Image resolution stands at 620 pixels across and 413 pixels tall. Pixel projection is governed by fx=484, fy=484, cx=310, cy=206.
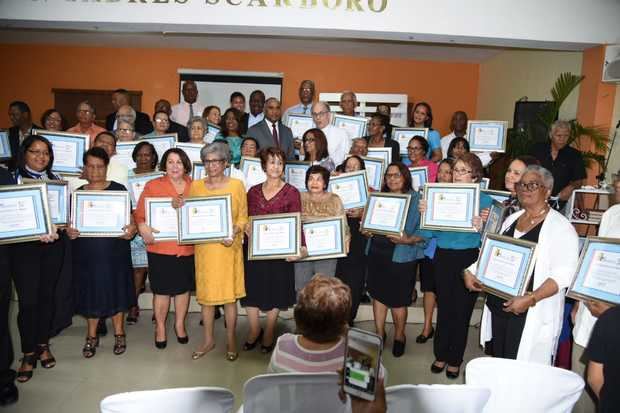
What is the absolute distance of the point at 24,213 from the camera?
10.9ft

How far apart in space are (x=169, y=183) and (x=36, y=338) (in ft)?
5.19

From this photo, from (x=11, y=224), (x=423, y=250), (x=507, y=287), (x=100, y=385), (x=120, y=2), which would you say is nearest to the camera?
(x=507, y=287)

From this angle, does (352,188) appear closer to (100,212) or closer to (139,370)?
(100,212)

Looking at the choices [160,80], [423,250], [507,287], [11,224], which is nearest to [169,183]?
[11,224]

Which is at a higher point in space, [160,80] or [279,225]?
[160,80]

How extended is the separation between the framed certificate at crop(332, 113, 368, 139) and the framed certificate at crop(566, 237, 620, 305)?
344 cm

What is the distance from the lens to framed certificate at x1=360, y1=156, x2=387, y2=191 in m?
4.73

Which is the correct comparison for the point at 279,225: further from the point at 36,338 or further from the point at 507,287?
the point at 36,338

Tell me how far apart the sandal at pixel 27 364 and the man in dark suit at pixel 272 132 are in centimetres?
309

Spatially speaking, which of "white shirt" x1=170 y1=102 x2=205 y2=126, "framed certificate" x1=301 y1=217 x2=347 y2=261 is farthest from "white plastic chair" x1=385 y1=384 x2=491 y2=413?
"white shirt" x1=170 y1=102 x2=205 y2=126

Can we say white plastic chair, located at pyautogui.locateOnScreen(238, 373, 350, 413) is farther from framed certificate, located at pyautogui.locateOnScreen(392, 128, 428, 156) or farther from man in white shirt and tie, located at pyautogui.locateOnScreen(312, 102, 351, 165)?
framed certificate, located at pyautogui.locateOnScreen(392, 128, 428, 156)

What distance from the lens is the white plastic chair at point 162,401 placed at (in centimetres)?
174

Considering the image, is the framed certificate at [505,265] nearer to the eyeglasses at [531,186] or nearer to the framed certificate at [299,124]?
the eyeglasses at [531,186]

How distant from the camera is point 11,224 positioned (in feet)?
10.7
